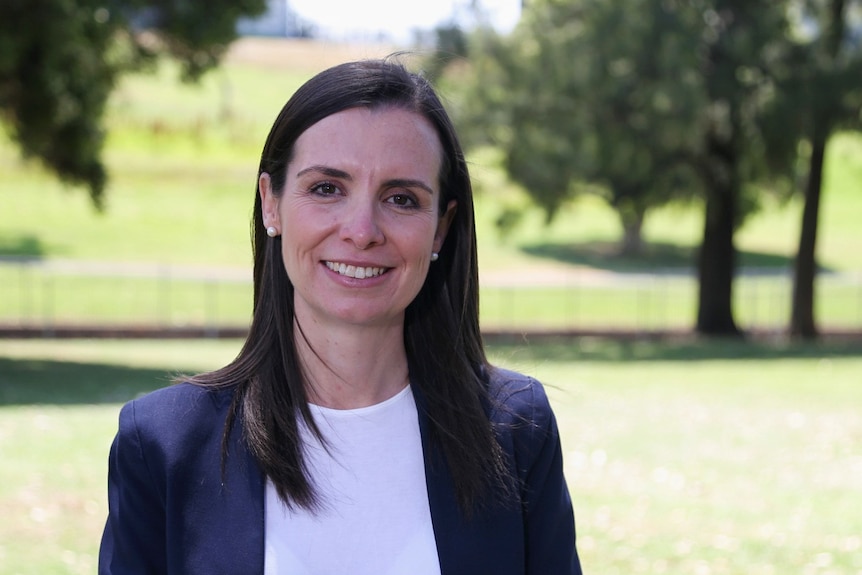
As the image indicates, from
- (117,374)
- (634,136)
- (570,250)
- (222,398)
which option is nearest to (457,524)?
(222,398)

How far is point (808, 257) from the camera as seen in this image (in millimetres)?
25250

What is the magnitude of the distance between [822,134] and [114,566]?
23337 mm

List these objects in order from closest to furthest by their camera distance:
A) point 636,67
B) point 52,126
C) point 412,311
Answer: point 412,311 → point 52,126 → point 636,67

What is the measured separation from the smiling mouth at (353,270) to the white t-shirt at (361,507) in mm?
273

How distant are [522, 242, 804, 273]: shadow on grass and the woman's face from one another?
43048mm

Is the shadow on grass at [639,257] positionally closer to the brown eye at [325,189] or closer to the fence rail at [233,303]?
the fence rail at [233,303]

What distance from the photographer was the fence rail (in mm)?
25859

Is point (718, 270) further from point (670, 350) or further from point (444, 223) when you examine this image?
point (444, 223)

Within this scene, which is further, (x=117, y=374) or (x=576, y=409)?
(x=117, y=374)

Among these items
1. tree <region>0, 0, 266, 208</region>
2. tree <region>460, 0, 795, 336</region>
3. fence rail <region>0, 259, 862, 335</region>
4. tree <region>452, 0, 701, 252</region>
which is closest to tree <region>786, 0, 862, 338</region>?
Answer: tree <region>460, 0, 795, 336</region>

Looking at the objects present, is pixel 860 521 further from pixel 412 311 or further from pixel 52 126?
pixel 52 126

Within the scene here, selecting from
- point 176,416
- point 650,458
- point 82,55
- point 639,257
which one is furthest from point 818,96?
point 639,257

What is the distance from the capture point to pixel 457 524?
2.38m

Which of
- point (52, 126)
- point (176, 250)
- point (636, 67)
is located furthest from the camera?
point (176, 250)
